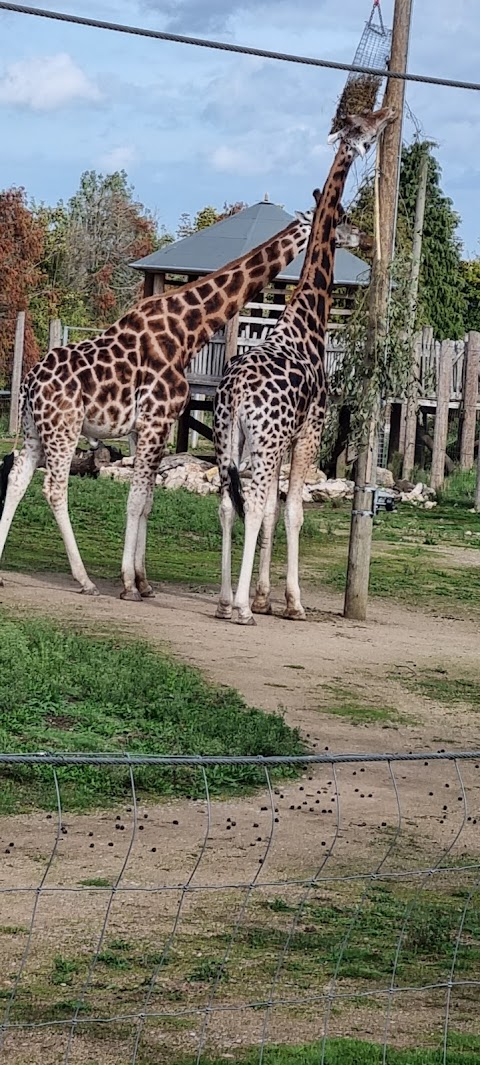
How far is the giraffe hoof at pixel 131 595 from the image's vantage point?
Answer: 13.2 m

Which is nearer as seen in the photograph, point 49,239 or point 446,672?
point 446,672

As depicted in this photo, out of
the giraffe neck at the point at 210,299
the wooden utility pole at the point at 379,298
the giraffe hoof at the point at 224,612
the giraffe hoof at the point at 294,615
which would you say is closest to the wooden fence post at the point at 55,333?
the giraffe neck at the point at 210,299

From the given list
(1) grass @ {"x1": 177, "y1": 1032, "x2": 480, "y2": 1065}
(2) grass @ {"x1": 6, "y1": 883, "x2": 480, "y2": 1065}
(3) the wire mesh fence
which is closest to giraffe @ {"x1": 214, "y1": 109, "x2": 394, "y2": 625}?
(3) the wire mesh fence

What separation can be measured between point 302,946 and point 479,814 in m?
2.32

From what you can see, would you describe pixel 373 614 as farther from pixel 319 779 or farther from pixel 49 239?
pixel 49 239

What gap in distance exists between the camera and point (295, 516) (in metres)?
13.5

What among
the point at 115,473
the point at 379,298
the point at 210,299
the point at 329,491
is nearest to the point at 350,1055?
the point at 379,298

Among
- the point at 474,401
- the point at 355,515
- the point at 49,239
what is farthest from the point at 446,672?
the point at 49,239

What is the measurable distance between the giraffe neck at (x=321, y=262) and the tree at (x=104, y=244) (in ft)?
109

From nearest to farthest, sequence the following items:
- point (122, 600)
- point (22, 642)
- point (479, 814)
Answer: point (479, 814) < point (22, 642) < point (122, 600)

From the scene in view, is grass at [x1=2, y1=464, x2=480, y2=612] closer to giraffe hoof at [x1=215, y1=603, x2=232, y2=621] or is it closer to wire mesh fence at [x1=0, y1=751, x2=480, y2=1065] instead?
giraffe hoof at [x1=215, y1=603, x2=232, y2=621]

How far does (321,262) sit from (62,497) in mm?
3201

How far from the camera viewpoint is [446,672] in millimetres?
11539

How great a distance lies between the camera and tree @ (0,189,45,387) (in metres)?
39.2
